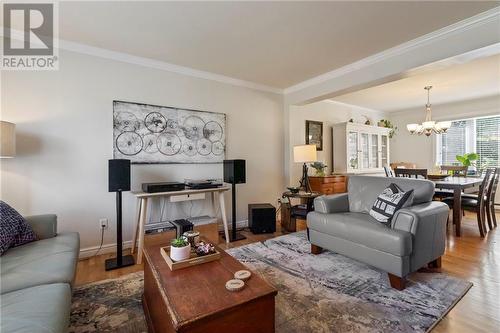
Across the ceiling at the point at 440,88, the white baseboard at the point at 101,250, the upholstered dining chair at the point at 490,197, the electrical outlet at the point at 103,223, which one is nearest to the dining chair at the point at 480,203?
the upholstered dining chair at the point at 490,197

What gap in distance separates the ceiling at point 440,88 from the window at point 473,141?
2.11ft

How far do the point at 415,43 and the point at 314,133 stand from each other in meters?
2.39

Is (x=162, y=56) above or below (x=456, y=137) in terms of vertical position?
above

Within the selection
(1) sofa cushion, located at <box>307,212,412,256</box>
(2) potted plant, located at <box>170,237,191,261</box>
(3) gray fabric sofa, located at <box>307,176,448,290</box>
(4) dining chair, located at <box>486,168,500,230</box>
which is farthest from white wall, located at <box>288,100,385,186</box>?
(2) potted plant, located at <box>170,237,191,261</box>

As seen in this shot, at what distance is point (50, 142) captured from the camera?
97.0 inches

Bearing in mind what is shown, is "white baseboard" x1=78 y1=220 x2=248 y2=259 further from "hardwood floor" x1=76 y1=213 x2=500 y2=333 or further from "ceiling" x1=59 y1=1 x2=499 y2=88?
"ceiling" x1=59 y1=1 x2=499 y2=88

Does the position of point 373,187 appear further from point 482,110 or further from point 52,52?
point 482,110

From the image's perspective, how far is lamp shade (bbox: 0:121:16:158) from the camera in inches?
74.0

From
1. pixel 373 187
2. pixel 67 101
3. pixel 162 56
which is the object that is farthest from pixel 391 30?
pixel 67 101

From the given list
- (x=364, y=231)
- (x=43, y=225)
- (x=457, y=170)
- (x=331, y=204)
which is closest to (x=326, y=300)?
(x=364, y=231)

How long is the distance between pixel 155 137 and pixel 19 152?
4.22 ft

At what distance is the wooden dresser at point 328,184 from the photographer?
167 inches

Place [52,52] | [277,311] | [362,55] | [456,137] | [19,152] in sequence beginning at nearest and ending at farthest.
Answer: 1. [277,311]
2. [19,152]
3. [52,52]
4. [362,55]
5. [456,137]

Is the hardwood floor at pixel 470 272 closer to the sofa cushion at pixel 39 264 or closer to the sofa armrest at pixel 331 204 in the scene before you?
the sofa cushion at pixel 39 264
